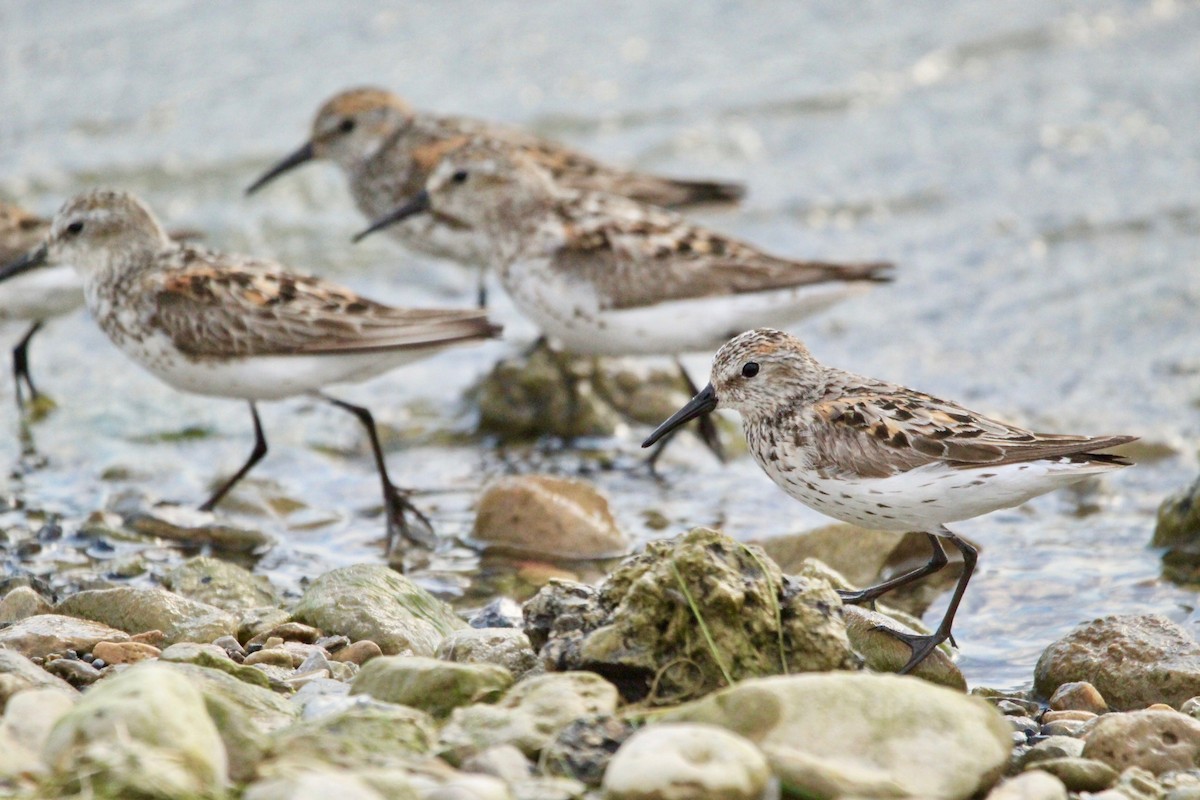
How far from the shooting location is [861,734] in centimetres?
411

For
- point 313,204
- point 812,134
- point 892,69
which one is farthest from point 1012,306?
point 313,204

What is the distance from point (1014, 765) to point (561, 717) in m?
1.48

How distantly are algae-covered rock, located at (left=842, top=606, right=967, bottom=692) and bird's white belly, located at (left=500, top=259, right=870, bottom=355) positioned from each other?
3.53 metres

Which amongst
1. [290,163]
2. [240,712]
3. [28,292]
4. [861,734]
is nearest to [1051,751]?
[861,734]

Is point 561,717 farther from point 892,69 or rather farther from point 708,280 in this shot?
point 892,69

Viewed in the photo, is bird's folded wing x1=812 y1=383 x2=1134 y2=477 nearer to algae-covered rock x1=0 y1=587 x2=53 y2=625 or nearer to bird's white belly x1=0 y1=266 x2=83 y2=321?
algae-covered rock x1=0 y1=587 x2=53 y2=625

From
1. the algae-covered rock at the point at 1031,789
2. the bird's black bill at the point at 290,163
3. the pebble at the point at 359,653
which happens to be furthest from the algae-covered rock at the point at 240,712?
the bird's black bill at the point at 290,163

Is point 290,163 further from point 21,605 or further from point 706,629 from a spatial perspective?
point 706,629

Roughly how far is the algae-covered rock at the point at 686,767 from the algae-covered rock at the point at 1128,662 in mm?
2304

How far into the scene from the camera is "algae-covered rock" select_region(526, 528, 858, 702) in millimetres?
4734

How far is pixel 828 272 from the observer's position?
8922mm

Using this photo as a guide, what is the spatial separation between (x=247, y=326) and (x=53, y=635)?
260 cm

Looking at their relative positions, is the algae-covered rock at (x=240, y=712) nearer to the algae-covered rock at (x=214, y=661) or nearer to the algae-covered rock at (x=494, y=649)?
the algae-covered rock at (x=214, y=661)

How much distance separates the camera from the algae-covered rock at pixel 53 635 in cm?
525
